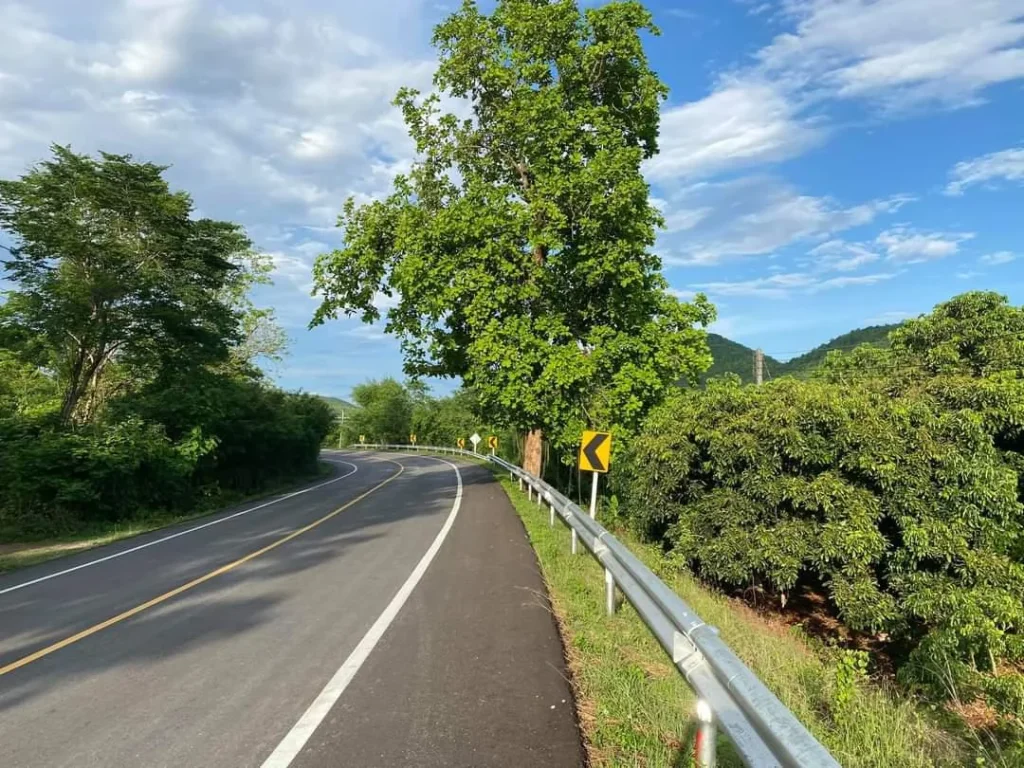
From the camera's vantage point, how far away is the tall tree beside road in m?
18.6

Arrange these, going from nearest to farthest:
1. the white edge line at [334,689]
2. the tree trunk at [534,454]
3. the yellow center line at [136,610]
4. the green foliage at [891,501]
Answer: the white edge line at [334,689]
the yellow center line at [136,610]
the green foliage at [891,501]
the tree trunk at [534,454]

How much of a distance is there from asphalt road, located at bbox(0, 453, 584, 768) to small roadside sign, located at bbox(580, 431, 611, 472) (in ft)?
6.31

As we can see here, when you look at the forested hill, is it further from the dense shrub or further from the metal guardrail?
the metal guardrail

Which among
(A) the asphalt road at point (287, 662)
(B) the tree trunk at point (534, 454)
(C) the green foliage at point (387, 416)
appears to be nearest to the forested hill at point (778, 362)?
(B) the tree trunk at point (534, 454)

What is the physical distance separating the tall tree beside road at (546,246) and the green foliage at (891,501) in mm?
7196

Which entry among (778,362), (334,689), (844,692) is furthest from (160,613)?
(778,362)

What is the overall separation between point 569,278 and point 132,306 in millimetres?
14069

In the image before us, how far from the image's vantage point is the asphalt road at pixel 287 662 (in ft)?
13.8

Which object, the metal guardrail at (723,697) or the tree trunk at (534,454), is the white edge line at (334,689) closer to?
the metal guardrail at (723,697)

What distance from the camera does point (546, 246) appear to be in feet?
64.4

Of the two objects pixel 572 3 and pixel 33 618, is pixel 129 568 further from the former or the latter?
pixel 572 3

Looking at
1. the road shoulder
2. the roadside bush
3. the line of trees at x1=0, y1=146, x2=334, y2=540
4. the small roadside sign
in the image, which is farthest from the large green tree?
the road shoulder

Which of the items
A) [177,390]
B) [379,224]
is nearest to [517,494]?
[379,224]

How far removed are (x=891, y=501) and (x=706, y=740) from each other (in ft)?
25.7
